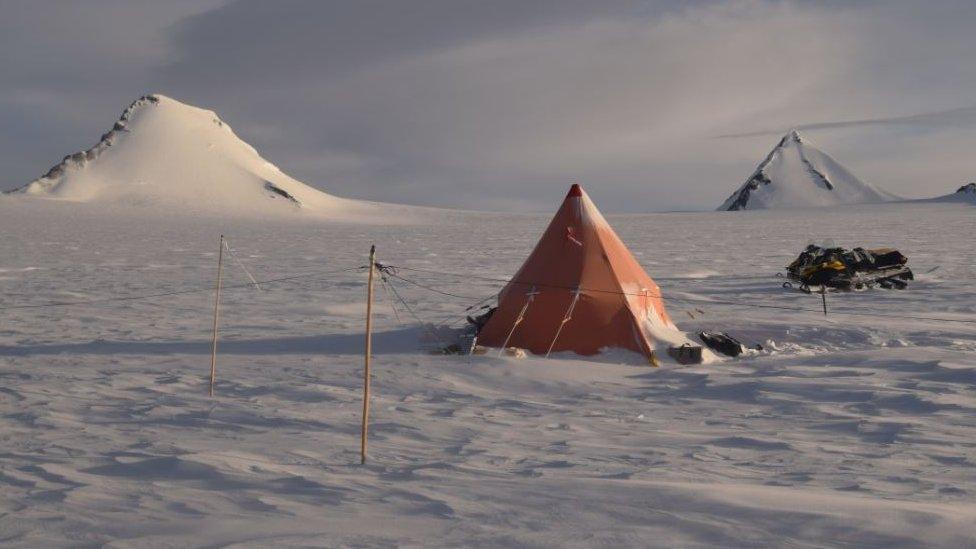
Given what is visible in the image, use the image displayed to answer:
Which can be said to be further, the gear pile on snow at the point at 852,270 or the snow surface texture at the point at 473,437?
the gear pile on snow at the point at 852,270

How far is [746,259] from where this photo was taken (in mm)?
26469

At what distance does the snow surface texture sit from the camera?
4.70 m

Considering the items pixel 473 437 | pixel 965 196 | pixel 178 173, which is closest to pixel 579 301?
pixel 473 437

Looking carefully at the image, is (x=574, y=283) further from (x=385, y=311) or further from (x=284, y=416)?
(x=385, y=311)

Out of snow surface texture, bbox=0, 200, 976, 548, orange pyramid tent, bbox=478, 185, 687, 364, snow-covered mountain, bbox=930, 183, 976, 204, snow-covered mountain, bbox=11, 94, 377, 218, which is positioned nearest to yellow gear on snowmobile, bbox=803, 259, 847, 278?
snow surface texture, bbox=0, 200, 976, 548

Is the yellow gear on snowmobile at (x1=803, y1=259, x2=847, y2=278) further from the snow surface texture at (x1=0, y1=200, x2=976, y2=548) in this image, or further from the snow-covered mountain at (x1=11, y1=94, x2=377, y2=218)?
the snow-covered mountain at (x1=11, y1=94, x2=377, y2=218)

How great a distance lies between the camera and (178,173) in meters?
99.3

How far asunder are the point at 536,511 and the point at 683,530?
845 millimetres

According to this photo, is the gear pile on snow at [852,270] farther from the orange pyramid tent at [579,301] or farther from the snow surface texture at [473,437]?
the orange pyramid tent at [579,301]

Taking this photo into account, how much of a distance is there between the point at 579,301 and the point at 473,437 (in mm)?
3813

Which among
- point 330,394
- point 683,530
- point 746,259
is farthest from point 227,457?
point 746,259

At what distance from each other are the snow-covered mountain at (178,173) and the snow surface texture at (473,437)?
72.2 metres

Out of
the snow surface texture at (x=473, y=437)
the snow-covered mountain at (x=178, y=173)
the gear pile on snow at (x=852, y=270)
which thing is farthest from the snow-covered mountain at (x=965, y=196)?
the snow surface texture at (x=473, y=437)

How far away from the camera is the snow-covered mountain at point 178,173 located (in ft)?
292
